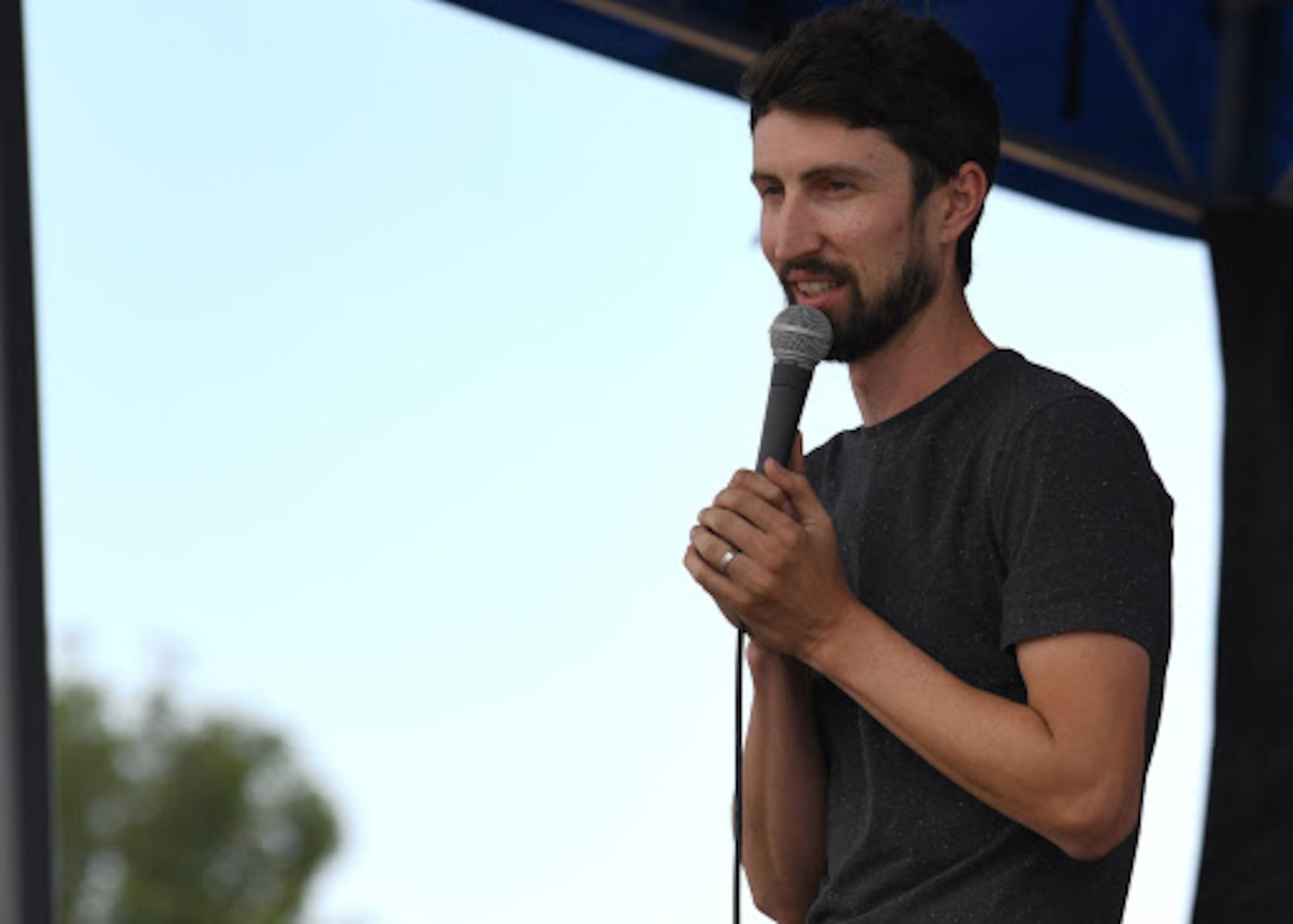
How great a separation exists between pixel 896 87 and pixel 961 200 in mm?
112

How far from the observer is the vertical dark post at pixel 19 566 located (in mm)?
2494

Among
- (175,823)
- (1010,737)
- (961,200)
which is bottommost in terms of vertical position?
(175,823)

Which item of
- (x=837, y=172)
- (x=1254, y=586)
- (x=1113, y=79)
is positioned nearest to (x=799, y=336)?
(x=837, y=172)

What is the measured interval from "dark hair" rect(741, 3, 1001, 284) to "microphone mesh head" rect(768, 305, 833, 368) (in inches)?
5.3

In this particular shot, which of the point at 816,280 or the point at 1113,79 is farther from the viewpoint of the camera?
the point at 1113,79

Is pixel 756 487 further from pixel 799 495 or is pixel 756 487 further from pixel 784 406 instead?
pixel 784 406

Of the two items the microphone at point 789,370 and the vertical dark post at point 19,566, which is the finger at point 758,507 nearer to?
the microphone at point 789,370

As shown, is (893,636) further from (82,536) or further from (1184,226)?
(82,536)

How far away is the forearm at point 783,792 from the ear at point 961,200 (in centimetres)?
37

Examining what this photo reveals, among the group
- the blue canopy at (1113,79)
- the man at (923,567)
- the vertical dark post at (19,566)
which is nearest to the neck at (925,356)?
the man at (923,567)

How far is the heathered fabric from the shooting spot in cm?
148

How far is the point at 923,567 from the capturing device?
62.1 inches

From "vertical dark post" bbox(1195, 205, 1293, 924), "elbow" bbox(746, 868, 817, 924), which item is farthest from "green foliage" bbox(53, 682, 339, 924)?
"elbow" bbox(746, 868, 817, 924)

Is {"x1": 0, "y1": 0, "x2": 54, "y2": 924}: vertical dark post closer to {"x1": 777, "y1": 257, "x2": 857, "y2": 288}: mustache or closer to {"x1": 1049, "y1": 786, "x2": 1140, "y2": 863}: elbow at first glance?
{"x1": 777, "y1": 257, "x2": 857, "y2": 288}: mustache
